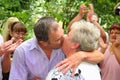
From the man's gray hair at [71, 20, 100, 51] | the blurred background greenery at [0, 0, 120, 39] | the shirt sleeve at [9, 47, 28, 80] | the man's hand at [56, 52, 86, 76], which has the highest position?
the man's gray hair at [71, 20, 100, 51]

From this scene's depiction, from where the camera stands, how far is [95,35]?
245 cm

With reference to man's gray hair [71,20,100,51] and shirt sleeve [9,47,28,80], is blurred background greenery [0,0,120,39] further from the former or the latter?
man's gray hair [71,20,100,51]

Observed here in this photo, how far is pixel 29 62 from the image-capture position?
2807 millimetres

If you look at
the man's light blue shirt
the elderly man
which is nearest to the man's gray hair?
the elderly man

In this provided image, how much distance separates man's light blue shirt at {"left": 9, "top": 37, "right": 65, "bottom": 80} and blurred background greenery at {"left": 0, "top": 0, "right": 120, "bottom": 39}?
3.02m

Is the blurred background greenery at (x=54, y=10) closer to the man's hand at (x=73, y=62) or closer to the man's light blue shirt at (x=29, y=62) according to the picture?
the man's light blue shirt at (x=29, y=62)

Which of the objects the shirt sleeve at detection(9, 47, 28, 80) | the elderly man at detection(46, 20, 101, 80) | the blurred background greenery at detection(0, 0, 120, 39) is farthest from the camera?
the blurred background greenery at detection(0, 0, 120, 39)

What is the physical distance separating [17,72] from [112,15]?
3.59 m

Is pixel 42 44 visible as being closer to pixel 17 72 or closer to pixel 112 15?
pixel 17 72

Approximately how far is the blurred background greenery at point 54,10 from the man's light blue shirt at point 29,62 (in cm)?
302

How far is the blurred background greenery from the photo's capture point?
5.92 meters

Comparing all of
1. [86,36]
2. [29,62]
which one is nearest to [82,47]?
[86,36]

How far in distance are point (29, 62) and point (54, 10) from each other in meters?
3.74

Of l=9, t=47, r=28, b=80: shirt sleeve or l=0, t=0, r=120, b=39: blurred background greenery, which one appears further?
l=0, t=0, r=120, b=39: blurred background greenery
